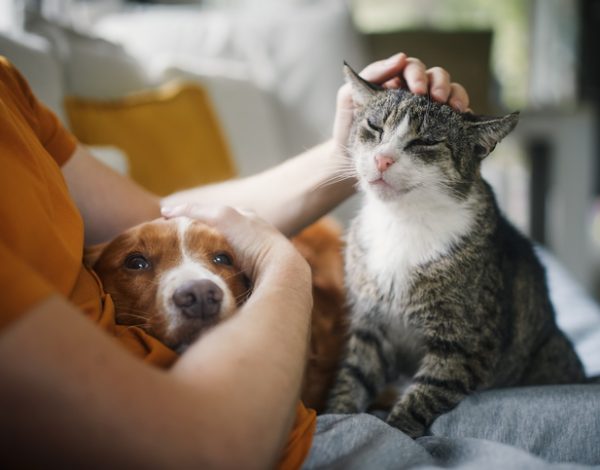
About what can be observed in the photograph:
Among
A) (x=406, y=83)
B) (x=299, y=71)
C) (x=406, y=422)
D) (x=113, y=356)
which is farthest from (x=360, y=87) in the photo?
(x=299, y=71)

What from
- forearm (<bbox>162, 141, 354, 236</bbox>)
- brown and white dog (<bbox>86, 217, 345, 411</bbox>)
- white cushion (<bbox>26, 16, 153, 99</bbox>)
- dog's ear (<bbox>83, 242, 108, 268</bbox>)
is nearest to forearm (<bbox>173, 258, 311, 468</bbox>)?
brown and white dog (<bbox>86, 217, 345, 411</bbox>)

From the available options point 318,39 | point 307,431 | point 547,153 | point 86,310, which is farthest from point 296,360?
point 547,153

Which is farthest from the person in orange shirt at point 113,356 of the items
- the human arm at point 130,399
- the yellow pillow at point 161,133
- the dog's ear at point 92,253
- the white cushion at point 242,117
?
the white cushion at point 242,117

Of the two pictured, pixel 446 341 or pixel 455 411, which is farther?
pixel 446 341

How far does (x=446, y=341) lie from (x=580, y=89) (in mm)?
4047

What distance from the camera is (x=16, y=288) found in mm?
627

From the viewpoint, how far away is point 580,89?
175 inches

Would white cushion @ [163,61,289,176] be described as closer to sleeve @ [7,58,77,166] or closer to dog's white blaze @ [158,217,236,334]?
sleeve @ [7,58,77,166]

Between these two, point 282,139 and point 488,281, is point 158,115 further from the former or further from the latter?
point 488,281

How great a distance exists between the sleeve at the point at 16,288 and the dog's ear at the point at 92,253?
0.39 metres

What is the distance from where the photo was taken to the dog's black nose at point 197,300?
0.90 metres

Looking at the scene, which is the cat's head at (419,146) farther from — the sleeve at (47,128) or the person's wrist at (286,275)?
the sleeve at (47,128)

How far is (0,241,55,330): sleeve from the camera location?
62cm

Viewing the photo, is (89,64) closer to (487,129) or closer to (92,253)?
(92,253)
